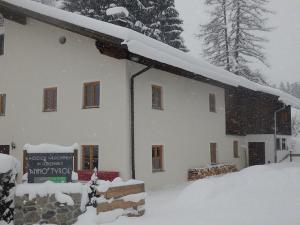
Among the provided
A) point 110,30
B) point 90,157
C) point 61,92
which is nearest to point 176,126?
point 90,157

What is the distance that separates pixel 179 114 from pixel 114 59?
468 centimetres

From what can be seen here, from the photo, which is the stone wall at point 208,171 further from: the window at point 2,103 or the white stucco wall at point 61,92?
the window at point 2,103

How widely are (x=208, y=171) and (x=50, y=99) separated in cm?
838

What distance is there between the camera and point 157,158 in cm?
1711

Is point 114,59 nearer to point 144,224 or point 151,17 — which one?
point 144,224

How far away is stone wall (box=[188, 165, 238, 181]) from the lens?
19.1m

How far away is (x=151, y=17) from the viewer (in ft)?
109

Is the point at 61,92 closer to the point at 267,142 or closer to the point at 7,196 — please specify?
the point at 7,196

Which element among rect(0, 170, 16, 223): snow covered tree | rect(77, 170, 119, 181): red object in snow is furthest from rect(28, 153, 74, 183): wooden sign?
rect(77, 170, 119, 181): red object in snow

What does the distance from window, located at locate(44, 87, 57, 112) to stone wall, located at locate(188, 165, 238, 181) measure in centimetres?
696

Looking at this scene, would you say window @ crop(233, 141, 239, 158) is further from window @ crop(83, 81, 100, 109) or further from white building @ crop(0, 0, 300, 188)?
window @ crop(83, 81, 100, 109)

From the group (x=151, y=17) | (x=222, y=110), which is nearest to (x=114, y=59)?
(x=222, y=110)

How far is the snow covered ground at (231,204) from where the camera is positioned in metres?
9.42

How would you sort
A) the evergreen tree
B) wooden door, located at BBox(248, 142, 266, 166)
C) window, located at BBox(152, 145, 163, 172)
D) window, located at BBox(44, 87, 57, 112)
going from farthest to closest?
the evergreen tree
wooden door, located at BBox(248, 142, 266, 166)
window, located at BBox(44, 87, 57, 112)
window, located at BBox(152, 145, 163, 172)
